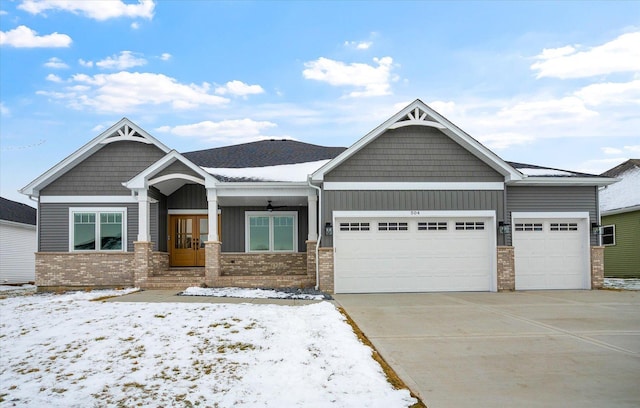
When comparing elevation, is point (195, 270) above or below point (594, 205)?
below

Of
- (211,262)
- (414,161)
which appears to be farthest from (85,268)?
(414,161)

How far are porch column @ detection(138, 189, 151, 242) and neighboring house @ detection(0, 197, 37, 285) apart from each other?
33.3 ft

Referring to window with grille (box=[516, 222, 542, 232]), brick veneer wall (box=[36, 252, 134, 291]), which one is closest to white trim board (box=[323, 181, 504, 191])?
window with grille (box=[516, 222, 542, 232])

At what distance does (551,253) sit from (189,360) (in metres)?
12.5

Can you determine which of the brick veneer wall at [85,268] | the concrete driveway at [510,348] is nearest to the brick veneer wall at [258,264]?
the brick veneer wall at [85,268]

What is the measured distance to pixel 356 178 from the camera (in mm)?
14445

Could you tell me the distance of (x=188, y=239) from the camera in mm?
17641

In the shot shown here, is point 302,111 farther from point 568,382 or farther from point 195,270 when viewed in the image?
point 568,382

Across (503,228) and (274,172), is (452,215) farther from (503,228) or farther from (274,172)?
(274,172)

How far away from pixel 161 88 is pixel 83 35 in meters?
7.10

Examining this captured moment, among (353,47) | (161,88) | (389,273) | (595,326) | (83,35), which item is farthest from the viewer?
(161,88)

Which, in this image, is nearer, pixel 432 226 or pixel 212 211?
pixel 432 226

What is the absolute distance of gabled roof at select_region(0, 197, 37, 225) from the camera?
73.7 feet

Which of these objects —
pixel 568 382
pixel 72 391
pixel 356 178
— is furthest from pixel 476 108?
pixel 72 391
